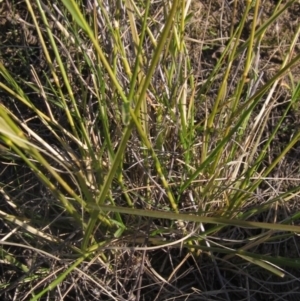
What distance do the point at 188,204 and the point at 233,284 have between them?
0.18 meters

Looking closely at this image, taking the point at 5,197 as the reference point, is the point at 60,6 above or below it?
above

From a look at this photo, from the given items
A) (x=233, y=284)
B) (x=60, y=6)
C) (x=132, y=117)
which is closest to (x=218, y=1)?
(x=60, y=6)

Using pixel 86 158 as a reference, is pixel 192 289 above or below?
below

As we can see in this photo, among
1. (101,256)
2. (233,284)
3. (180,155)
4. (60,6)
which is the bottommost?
(233,284)

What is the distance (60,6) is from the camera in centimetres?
118

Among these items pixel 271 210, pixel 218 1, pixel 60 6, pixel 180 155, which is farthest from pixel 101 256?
pixel 218 1

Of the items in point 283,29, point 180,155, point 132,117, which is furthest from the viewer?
point 283,29

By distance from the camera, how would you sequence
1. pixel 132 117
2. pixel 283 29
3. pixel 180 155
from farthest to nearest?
pixel 283 29 → pixel 180 155 → pixel 132 117

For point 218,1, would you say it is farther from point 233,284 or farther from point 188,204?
point 233,284

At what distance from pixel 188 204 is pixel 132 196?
11cm

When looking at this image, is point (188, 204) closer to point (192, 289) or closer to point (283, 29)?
point (192, 289)

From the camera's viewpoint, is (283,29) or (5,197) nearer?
(5,197)

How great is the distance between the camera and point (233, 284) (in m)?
1.15

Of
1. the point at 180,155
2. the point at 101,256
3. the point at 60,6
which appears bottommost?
the point at 101,256
